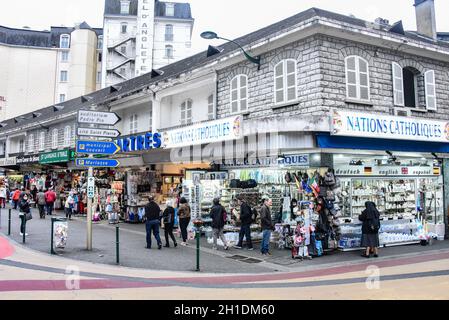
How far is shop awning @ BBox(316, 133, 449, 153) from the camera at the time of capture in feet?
39.3

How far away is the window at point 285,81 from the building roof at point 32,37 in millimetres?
A: 45816

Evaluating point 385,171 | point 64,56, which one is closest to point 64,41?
point 64,56

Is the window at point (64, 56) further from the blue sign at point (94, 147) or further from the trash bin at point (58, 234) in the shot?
the trash bin at point (58, 234)

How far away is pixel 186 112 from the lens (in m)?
19.0

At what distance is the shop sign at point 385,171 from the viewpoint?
13.0 metres

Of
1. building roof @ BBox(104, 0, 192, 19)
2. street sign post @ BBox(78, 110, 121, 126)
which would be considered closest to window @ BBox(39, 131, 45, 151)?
street sign post @ BBox(78, 110, 121, 126)

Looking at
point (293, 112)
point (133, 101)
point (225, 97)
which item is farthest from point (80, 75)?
point (293, 112)

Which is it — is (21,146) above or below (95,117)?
above

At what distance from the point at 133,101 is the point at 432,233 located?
15052 mm

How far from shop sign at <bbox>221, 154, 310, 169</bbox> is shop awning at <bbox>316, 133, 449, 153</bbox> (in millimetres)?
890

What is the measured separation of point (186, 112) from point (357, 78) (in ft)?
28.4

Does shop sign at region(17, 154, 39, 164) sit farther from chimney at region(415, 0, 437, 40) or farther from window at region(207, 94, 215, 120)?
chimney at region(415, 0, 437, 40)

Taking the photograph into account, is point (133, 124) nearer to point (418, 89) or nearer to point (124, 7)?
point (418, 89)
